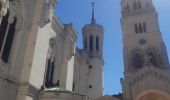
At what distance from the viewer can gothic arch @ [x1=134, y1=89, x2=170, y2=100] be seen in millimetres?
26430

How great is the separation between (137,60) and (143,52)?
153 cm

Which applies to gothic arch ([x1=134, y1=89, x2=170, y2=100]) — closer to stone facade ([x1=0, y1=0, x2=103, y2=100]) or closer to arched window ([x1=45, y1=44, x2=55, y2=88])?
stone facade ([x1=0, y1=0, x2=103, y2=100])

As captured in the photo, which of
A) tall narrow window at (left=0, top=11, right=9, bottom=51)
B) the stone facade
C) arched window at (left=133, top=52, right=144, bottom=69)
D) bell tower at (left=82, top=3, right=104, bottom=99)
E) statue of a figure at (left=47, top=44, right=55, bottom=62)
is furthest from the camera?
arched window at (left=133, top=52, right=144, bottom=69)

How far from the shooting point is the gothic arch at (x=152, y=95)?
26.4 metres

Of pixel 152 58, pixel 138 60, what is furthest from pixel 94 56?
pixel 152 58

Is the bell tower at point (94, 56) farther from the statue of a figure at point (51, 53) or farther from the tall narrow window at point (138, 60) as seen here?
the statue of a figure at point (51, 53)

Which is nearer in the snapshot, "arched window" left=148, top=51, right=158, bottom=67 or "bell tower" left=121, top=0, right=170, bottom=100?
"bell tower" left=121, top=0, right=170, bottom=100

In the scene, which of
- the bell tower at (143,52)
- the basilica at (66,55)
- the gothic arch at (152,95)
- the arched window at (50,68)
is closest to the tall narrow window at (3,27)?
the basilica at (66,55)

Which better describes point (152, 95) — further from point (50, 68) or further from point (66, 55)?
point (50, 68)

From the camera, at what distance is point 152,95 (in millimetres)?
27375

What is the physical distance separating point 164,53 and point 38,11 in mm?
21933

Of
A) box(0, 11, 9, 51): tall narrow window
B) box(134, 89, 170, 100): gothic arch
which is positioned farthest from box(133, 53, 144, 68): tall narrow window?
box(0, 11, 9, 51): tall narrow window

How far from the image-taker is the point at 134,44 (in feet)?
130

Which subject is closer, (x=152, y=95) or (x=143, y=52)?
(x=152, y=95)
